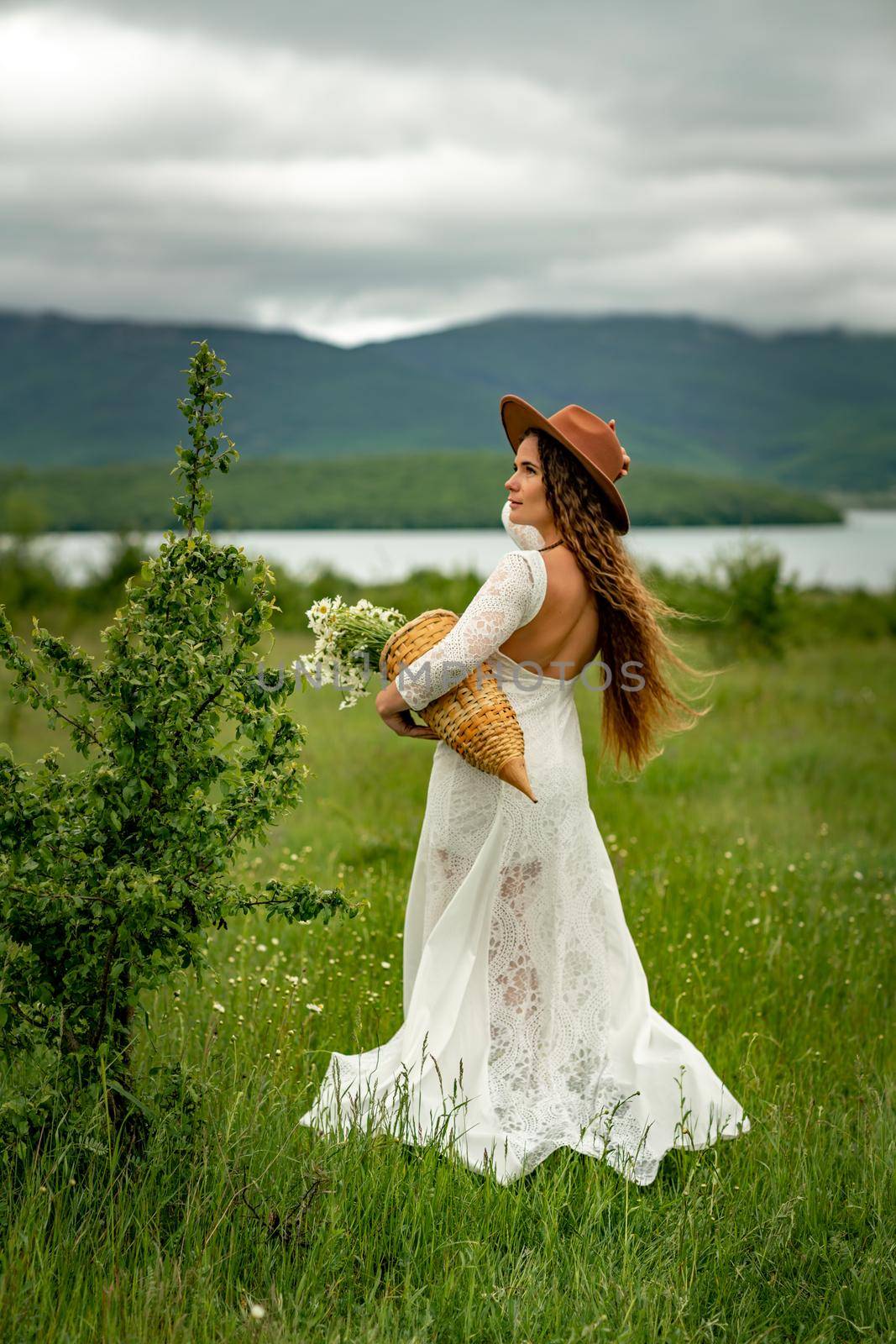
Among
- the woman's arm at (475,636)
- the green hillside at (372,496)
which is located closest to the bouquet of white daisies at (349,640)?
the woman's arm at (475,636)

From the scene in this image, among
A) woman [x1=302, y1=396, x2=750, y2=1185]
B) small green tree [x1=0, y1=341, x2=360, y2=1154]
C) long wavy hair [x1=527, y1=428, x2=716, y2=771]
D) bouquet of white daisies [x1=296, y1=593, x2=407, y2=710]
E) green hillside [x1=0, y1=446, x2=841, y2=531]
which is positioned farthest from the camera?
green hillside [x1=0, y1=446, x2=841, y2=531]

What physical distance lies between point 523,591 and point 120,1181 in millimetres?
2378

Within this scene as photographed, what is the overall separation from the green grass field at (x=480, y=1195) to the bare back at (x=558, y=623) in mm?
763

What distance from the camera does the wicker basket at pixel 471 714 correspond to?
4094mm

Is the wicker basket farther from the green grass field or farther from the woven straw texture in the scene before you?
the green grass field

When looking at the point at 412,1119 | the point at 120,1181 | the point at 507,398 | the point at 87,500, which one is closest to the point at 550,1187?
the point at 412,1119

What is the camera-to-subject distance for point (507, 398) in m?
4.42

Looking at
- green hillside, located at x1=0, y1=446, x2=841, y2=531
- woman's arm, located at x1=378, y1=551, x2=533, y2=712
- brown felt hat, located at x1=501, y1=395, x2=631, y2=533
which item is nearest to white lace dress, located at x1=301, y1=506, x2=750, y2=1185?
woman's arm, located at x1=378, y1=551, x2=533, y2=712

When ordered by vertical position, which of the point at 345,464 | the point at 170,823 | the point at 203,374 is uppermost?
the point at 345,464

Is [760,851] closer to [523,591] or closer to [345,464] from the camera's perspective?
[523,591]

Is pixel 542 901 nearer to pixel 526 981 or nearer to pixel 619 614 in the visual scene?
pixel 526 981

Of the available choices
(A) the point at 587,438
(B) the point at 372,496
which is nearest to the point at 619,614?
(A) the point at 587,438

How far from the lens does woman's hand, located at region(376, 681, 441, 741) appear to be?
4.31 m

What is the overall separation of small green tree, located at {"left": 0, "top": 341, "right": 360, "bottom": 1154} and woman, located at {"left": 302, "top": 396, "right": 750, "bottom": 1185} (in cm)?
74
